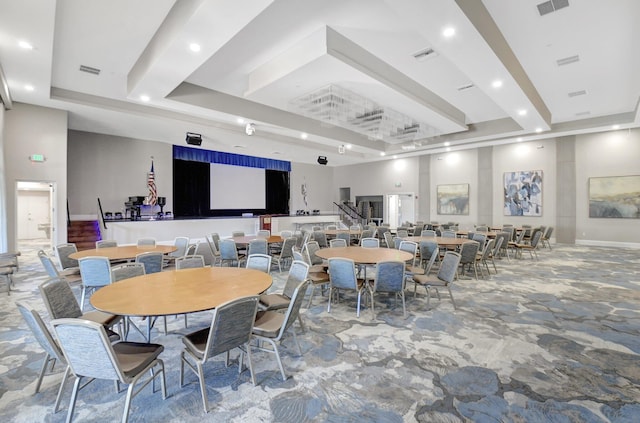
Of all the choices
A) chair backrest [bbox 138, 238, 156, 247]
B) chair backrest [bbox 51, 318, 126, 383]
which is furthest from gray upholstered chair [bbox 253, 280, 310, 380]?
chair backrest [bbox 138, 238, 156, 247]

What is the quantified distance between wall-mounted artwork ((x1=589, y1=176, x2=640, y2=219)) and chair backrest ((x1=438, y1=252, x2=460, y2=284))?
10788 mm

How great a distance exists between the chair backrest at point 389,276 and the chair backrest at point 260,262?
5.13 feet

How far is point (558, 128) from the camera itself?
36.9 ft

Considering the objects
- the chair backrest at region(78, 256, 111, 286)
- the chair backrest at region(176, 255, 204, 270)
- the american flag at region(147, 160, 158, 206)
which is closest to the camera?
the chair backrest at region(78, 256, 111, 286)

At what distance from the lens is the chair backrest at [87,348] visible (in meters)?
1.92

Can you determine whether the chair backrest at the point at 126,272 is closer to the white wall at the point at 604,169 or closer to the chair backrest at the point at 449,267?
the chair backrest at the point at 449,267

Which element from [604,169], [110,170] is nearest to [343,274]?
[110,170]

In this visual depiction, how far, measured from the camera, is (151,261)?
499cm

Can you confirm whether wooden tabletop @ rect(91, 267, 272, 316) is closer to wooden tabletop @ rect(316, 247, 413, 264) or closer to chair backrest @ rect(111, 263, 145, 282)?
chair backrest @ rect(111, 263, 145, 282)

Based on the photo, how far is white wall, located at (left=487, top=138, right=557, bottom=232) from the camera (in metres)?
12.3

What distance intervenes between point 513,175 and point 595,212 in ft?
10.2

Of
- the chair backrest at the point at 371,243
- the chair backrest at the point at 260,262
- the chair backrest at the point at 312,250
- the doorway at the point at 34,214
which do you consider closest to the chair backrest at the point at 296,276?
the chair backrest at the point at 260,262

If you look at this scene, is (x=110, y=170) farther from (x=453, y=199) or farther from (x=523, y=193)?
(x=523, y=193)

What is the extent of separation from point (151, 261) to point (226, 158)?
1060cm
